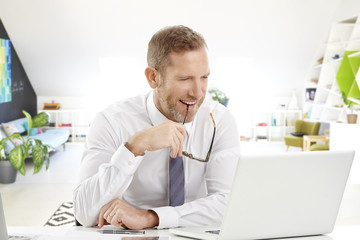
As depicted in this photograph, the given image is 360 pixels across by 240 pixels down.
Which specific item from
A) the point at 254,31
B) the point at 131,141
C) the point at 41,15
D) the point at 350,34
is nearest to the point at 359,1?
the point at 350,34

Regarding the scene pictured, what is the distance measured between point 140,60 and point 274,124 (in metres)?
2.98

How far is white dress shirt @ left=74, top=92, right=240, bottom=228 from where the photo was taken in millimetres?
1557

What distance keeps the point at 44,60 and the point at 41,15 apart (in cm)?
129

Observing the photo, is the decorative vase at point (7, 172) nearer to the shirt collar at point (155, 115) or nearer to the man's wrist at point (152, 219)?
the shirt collar at point (155, 115)

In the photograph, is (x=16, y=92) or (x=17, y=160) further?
(x=16, y=92)

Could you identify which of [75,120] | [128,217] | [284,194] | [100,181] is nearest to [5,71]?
[75,120]

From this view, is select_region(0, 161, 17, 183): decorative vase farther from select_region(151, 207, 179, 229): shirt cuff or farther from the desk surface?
select_region(151, 207, 179, 229): shirt cuff

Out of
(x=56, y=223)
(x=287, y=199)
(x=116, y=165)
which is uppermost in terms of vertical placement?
(x=287, y=199)

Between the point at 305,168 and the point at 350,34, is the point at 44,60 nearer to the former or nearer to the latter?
the point at 350,34

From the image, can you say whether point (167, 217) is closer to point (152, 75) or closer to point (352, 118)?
point (152, 75)

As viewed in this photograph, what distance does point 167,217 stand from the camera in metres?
1.39

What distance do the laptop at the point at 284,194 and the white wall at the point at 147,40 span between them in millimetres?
5413

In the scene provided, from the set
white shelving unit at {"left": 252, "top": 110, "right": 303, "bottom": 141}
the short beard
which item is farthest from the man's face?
white shelving unit at {"left": 252, "top": 110, "right": 303, "bottom": 141}

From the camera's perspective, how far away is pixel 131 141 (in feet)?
4.87
